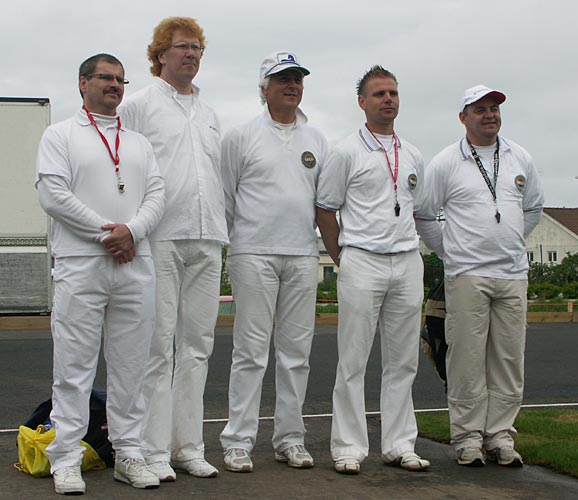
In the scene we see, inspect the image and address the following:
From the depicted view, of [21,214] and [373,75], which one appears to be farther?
[21,214]

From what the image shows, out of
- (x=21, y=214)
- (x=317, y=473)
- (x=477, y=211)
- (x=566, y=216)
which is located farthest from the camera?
(x=566, y=216)

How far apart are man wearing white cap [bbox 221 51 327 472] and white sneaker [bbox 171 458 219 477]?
265mm

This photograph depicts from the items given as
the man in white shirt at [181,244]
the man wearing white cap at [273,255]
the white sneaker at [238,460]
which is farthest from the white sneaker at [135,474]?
the man wearing white cap at [273,255]

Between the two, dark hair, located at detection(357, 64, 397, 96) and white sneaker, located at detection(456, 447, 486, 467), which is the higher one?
dark hair, located at detection(357, 64, 397, 96)

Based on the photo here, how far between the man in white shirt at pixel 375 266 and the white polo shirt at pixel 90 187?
132 centimetres

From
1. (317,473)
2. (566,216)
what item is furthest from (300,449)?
(566,216)

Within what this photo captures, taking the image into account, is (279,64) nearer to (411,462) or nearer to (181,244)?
(181,244)

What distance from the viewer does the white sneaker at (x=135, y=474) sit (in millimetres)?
5488

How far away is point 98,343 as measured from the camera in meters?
5.65

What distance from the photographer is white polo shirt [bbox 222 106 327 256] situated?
631 cm

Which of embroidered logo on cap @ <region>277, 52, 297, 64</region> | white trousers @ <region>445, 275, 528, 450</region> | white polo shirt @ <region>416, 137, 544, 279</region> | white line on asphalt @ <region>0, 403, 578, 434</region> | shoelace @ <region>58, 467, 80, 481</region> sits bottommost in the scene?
white line on asphalt @ <region>0, 403, 578, 434</region>

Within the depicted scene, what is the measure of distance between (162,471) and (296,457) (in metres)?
0.95

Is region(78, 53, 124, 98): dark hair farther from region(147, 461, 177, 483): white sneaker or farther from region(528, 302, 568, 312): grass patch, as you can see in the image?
region(528, 302, 568, 312): grass patch

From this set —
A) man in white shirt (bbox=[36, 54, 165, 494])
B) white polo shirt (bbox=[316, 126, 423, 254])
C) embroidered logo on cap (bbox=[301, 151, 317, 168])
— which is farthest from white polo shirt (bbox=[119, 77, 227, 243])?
white polo shirt (bbox=[316, 126, 423, 254])
